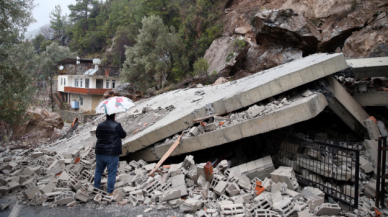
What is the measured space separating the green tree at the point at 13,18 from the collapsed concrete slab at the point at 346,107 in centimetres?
899

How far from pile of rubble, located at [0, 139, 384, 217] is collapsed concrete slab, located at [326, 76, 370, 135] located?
82.3 inches

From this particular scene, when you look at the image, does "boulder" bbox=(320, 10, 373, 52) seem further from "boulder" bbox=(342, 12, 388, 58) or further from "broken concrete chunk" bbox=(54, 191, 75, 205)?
"broken concrete chunk" bbox=(54, 191, 75, 205)

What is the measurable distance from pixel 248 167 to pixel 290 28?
1122cm

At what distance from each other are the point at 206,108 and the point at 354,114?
398 centimetres

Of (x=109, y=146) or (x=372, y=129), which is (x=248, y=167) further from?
(x=372, y=129)

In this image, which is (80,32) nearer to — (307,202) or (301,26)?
(301,26)

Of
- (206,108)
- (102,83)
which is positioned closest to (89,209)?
(206,108)

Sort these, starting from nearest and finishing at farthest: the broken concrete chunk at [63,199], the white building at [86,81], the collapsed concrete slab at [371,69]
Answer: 1. the broken concrete chunk at [63,199]
2. the collapsed concrete slab at [371,69]
3. the white building at [86,81]

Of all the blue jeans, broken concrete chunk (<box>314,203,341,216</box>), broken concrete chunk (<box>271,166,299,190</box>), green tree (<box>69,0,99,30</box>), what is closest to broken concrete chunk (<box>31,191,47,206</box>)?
the blue jeans

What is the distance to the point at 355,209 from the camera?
441 cm

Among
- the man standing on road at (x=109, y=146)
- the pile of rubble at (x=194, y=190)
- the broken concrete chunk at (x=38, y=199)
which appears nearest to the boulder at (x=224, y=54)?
the pile of rubble at (x=194, y=190)

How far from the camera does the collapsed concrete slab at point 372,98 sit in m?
6.89

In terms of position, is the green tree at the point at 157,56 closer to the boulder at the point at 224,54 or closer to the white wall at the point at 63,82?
the boulder at the point at 224,54

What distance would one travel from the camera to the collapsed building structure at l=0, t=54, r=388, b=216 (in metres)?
4.50
